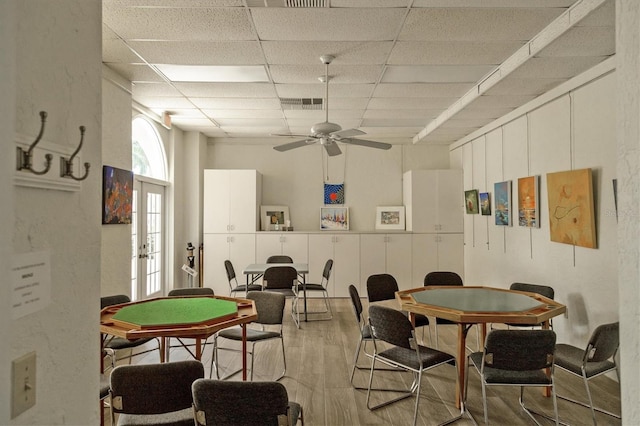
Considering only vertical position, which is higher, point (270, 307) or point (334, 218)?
point (334, 218)

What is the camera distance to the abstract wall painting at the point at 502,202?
5.82m

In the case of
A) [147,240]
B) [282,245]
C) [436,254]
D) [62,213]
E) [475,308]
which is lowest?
[475,308]

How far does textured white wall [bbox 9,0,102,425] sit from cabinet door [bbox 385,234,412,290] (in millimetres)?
6754

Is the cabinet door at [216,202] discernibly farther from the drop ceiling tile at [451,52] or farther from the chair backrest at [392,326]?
the chair backrest at [392,326]

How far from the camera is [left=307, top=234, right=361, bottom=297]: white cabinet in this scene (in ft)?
25.6

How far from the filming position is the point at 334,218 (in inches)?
330

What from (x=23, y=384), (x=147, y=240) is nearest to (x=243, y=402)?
(x=23, y=384)

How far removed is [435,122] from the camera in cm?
680

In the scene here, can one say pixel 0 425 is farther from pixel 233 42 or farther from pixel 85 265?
pixel 233 42

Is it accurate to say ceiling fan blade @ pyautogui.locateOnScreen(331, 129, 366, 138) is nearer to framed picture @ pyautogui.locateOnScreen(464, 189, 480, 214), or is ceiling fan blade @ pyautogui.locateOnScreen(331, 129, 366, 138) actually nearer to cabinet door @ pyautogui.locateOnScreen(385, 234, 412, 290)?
framed picture @ pyautogui.locateOnScreen(464, 189, 480, 214)

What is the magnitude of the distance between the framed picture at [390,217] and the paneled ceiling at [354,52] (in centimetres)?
254

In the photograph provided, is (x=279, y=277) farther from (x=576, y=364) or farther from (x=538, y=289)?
(x=576, y=364)

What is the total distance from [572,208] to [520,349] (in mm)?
2293

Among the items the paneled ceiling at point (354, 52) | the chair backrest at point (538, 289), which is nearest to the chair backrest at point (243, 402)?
the paneled ceiling at point (354, 52)
